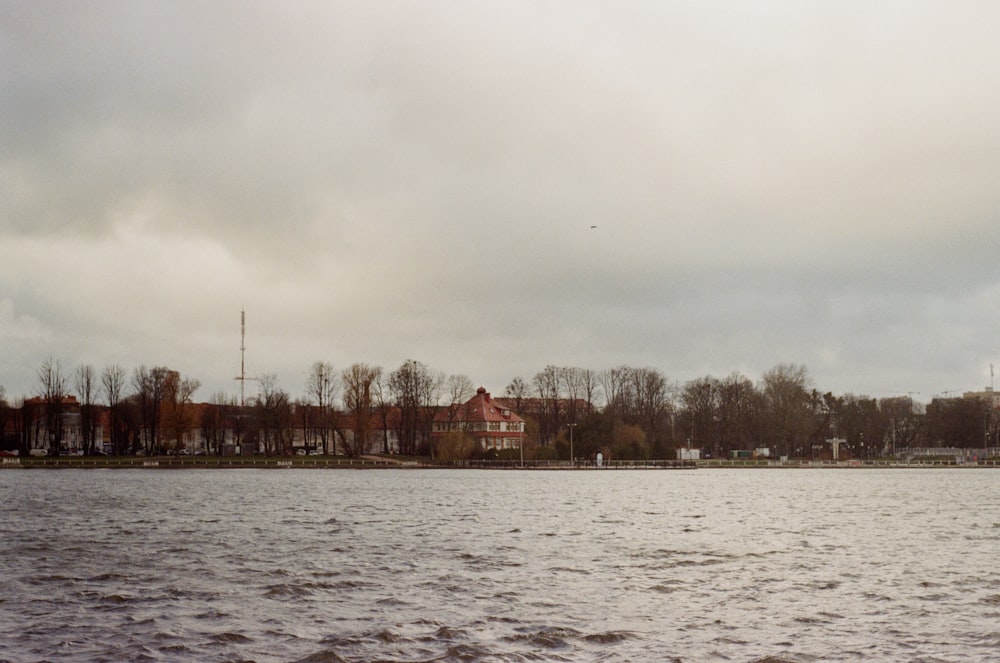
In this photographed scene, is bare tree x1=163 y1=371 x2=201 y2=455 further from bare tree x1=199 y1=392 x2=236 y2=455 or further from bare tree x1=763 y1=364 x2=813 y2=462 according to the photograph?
bare tree x1=763 y1=364 x2=813 y2=462

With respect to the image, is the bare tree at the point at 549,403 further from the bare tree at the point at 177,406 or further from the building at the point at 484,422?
the bare tree at the point at 177,406

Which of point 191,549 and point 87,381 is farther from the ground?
point 87,381

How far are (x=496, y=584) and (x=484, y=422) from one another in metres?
120

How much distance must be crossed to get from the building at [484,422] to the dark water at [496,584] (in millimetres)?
87134

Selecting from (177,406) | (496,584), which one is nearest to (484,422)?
(177,406)

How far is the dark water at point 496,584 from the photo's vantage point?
1739cm

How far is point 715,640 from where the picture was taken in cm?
1770

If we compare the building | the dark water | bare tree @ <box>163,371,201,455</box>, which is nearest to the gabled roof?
the building

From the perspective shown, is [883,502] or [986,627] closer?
[986,627]

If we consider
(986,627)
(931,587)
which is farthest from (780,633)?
(931,587)

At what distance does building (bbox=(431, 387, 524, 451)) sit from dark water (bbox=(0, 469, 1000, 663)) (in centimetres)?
8713

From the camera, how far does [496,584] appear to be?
24.8 metres

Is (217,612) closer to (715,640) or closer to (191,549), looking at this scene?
(715,640)

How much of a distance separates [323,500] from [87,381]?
78.7m
